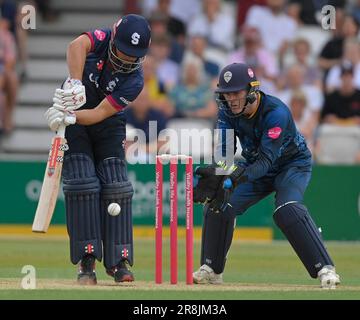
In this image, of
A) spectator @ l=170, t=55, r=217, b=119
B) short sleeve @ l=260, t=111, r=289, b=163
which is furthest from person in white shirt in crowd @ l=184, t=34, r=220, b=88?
short sleeve @ l=260, t=111, r=289, b=163

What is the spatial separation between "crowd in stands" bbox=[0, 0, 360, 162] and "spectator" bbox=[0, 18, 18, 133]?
2 cm

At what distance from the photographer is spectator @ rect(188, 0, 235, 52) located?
61.4ft

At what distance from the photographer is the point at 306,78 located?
18.3 m

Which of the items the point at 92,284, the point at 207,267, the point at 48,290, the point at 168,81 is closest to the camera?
the point at 48,290

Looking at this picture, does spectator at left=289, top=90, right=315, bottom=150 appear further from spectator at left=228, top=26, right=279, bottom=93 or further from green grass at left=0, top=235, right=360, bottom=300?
green grass at left=0, top=235, right=360, bottom=300

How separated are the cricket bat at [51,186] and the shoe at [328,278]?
227cm

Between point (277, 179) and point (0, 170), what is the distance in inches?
284

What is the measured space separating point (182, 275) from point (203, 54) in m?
7.67

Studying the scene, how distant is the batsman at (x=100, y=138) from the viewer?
9391mm

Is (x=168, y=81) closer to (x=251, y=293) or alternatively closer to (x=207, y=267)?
(x=207, y=267)

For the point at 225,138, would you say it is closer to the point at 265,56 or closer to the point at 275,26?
the point at 265,56

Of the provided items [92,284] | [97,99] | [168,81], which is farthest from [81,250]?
[168,81]

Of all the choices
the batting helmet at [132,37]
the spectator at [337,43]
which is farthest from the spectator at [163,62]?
the batting helmet at [132,37]
